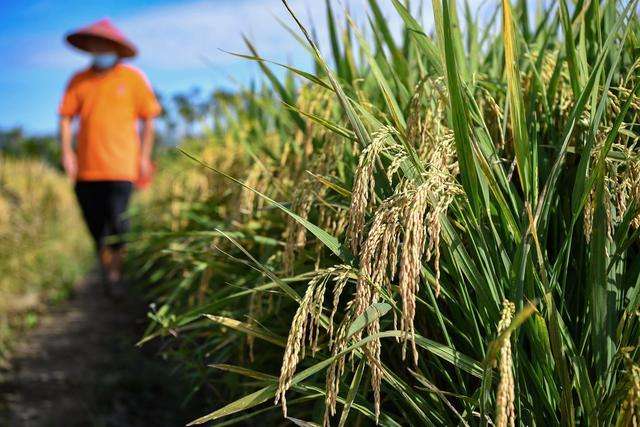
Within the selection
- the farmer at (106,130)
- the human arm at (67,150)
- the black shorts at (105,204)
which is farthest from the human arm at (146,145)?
the human arm at (67,150)

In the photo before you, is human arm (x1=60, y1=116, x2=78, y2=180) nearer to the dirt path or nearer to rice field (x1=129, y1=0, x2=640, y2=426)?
the dirt path

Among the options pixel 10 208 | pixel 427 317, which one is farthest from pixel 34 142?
pixel 427 317

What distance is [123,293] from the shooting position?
614 centimetres

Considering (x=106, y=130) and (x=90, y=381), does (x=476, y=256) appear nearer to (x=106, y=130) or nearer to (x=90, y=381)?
(x=90, y=381)

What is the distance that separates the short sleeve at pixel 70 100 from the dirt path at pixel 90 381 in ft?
5.44

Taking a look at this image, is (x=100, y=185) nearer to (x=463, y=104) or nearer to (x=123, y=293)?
(x=123, y=293)

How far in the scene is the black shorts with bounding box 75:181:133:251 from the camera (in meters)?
5.50

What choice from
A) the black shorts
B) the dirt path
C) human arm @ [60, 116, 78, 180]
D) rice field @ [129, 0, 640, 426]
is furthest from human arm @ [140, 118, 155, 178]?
rice field @ [129, 0, 640, 426]

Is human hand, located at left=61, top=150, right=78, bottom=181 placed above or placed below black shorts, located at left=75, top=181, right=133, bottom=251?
above

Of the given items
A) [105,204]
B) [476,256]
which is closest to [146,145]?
[105,204]

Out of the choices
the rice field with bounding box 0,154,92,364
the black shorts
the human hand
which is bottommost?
the rice field with bounding box 0,154,92,364

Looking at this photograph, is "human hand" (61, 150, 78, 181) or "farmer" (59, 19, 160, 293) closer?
"farmer" (59, 19, 160, 293)

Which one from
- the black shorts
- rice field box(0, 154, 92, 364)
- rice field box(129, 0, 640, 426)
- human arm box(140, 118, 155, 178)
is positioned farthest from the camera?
human arm box(140, 118, 155, 178)

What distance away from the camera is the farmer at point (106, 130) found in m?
5.45
